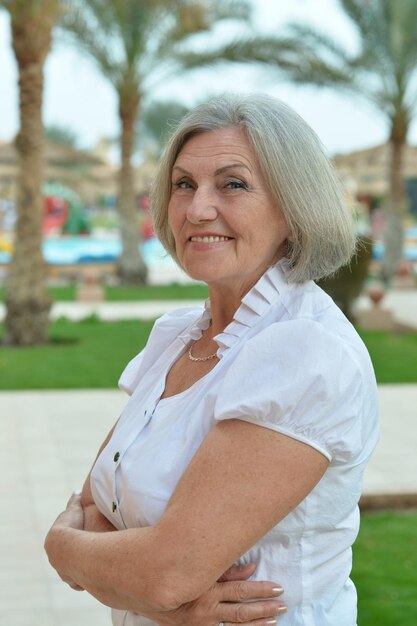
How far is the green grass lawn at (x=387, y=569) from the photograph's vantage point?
3904mm

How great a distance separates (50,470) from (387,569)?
2.43 m

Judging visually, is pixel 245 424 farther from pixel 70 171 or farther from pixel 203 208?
pixel 70 171

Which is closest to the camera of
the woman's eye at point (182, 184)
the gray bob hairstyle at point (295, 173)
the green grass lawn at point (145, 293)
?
the gray bob hairstyle at point (295, 173)

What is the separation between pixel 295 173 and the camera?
1.68m

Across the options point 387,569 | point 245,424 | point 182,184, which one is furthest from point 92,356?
point 245,424

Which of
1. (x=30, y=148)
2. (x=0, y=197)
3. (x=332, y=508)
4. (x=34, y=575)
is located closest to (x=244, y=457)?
(x=332, y=508)

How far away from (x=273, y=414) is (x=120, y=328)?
1194 centimetres

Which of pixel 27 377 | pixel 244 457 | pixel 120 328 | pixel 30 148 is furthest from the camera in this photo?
pixel 120 328

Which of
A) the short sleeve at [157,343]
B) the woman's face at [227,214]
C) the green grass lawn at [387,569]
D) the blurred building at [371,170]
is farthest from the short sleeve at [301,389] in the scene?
the blurred building at [371,170]

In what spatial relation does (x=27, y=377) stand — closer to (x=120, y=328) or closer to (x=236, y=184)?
(x=120, y=328)

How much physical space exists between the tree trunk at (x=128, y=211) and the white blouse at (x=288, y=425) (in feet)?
61.2

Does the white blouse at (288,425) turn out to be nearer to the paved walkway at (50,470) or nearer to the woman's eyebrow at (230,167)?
the woman's eyebrow at (230,167)

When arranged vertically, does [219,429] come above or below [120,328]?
above

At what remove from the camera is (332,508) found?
164 cm
